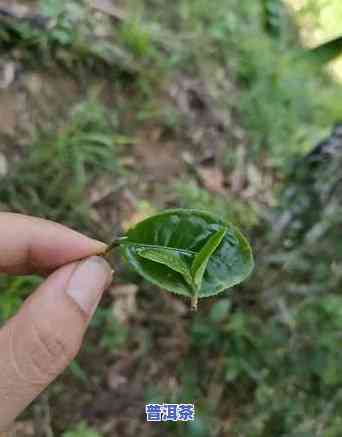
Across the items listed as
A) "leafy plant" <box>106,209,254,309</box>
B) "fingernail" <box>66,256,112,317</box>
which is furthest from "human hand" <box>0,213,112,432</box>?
"leafy plant" <box>106,209,254,309</box>

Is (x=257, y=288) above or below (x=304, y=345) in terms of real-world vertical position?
above

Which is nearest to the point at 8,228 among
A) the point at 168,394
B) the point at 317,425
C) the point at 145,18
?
the point at 168,394

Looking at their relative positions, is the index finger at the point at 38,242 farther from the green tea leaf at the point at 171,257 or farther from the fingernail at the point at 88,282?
the green tea leaf at the point at 171,257

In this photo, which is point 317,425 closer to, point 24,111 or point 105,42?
point 24,111

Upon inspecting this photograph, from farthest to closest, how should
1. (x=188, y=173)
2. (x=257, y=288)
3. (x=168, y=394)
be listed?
(x=188, y=173) < (x=257, y=288) < (x=168, y=394)

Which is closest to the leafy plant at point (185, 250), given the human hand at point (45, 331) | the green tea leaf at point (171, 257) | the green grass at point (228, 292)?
the green tea leaf at point (171, 257)

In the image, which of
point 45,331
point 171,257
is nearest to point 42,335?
point 45,331

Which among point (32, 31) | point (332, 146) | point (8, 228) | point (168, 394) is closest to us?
point (8, 228)
